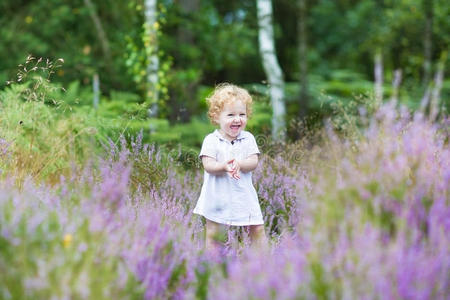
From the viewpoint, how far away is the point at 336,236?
2178mm

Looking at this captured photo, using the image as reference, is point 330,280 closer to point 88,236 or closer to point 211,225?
point 88,236

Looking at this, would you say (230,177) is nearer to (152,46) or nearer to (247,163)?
(247,163)

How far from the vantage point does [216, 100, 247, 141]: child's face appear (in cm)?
357

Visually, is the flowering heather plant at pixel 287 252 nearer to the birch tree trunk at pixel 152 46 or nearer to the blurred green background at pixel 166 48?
the blurred green background at pixel 166 48

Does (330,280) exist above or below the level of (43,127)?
below

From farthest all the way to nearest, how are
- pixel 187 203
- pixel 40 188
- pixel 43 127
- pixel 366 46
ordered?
pixel 366 46 → pixel 43 127 → pixel 187 203 → pixel 40 188

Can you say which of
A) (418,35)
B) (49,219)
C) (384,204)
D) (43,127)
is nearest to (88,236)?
(49,219)

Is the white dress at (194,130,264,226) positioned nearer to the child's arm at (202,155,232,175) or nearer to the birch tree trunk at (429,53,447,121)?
the child's arm at (202,155,232,175)

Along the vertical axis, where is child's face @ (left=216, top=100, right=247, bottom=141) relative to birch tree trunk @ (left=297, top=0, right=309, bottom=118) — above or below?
below

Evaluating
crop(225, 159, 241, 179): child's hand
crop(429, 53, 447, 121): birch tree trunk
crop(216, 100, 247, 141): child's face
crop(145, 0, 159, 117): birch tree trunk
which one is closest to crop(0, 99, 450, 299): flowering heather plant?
crop(225, 159, 241, 179): child's hand

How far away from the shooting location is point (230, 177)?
11.6 feet

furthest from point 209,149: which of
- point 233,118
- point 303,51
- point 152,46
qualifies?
point 303,51

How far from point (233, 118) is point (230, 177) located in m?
0.38

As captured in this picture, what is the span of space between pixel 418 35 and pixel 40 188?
1135 cm
